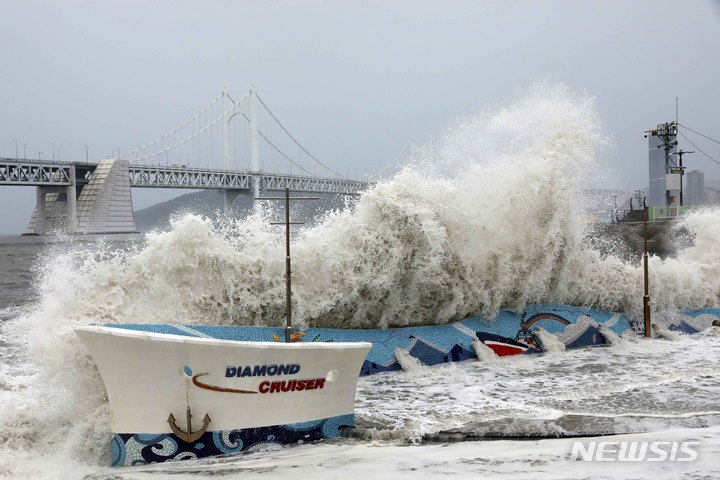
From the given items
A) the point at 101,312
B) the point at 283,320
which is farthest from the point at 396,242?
the point at 101,312

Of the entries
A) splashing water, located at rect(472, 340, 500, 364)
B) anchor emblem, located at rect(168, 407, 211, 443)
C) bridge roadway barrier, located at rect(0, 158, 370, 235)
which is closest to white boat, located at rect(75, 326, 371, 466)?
anchor emblem, located at rect(168, 407, 211, 443)

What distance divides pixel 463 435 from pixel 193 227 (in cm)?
576

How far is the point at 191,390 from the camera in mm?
6773

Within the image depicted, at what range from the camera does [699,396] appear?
9.13 metres

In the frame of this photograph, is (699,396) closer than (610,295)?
Yes

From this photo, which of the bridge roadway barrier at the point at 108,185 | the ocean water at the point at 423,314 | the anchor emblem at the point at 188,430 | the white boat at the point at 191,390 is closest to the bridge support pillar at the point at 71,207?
the bridge roadway barrier at the point at 108,185

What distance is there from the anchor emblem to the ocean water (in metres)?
0.30

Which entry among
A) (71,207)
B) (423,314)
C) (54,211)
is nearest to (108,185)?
(71,207)

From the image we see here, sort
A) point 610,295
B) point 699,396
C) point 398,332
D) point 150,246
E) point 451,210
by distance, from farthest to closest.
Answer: point 610,295, point 451,210, point 398,332, point 150,246, point 699,396

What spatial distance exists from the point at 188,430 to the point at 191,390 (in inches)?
16.7

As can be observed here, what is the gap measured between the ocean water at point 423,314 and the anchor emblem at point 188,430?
0.99 ft

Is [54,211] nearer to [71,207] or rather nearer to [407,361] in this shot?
[71,207]

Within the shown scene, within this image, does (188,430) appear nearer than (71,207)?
Yes

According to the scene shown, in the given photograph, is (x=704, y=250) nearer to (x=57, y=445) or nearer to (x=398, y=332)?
(x=398, y=332)
